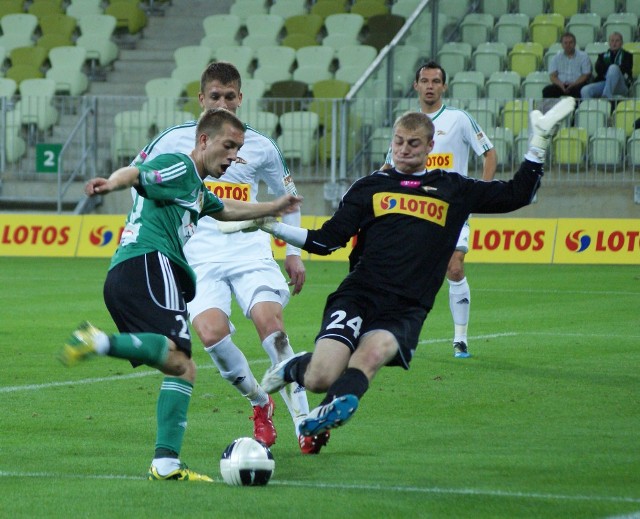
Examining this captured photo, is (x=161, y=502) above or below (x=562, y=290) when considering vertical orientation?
above

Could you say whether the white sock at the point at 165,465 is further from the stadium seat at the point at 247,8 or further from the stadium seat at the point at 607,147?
the stadium seat at the point at 247,8

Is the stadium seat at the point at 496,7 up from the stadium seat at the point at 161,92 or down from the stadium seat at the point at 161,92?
up

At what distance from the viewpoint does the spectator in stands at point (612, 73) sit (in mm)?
21109

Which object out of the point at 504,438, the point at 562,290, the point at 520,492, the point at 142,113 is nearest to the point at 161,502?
the point at 520,492

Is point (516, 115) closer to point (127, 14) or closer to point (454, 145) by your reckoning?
point (454, 145)

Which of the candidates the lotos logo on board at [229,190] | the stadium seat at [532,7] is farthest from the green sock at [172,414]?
the stadium seat at [532,7]

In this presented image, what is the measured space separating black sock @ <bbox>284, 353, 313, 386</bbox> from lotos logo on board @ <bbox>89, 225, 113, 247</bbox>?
15.2 m

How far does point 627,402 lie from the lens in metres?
8.96

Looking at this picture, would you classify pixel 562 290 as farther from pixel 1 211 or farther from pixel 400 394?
pixel 1 211

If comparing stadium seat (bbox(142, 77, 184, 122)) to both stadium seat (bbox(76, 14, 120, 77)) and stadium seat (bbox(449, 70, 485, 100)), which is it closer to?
stadium seat (bbox(76, 14, 120, 77))

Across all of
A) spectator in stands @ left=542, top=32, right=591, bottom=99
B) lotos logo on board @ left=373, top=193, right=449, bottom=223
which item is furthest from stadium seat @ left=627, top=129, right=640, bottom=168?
lotos logo on board @ left=373, top=193, right=449, bottom=223

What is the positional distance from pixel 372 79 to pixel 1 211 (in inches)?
279

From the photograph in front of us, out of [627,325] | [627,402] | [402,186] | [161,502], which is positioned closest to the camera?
[161,502]

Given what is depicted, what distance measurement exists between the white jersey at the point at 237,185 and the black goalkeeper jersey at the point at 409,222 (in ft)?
2.77
